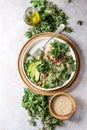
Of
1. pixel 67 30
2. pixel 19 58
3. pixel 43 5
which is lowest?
pixel 19 58

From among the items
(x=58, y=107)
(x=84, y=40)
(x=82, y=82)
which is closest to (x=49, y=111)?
(x=58, y=107)

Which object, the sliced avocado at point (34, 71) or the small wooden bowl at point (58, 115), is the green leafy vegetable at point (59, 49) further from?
the small wooden bowl at point (58, 115)

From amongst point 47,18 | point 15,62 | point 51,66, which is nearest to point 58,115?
point 51,66

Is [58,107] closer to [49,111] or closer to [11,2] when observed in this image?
[49,111]

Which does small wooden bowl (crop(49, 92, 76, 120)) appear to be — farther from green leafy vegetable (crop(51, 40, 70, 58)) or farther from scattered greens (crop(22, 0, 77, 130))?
green leafy vegetable (crop(51, 40, 70, 58))

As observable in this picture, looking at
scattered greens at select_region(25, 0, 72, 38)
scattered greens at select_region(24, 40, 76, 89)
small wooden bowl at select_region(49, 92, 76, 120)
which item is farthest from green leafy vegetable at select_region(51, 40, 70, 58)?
small wooden bowl at select_region(49, 92, 76, 120)
